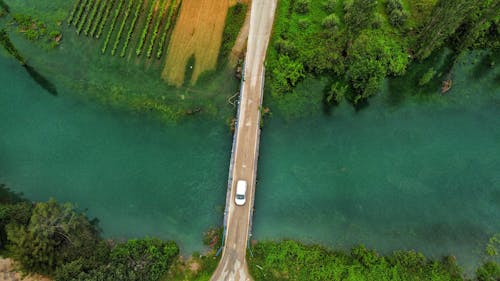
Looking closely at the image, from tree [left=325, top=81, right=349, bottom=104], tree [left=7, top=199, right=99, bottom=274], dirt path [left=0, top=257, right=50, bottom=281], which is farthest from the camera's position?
tree [left=325, top=81, right=349, bottom=104]

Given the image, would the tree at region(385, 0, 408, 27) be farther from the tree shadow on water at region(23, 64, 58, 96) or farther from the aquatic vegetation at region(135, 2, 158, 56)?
the tree shadow on water at region(23, 64, 58, 96)

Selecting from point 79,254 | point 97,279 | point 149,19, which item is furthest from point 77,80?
point 97,279

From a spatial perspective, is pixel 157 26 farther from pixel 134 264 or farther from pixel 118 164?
pixel 134 264

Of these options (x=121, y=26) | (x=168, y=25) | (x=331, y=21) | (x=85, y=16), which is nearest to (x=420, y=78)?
(x=331, y=21)

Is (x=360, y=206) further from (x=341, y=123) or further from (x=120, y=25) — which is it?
(x=120, y=25)

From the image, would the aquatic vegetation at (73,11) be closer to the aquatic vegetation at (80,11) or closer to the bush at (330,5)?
the aquatic vegetation at (80,11)

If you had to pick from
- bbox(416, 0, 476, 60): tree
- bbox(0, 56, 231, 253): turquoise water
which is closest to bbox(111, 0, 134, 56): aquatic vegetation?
bbox(0, 56, 231, 253): turquoise water
